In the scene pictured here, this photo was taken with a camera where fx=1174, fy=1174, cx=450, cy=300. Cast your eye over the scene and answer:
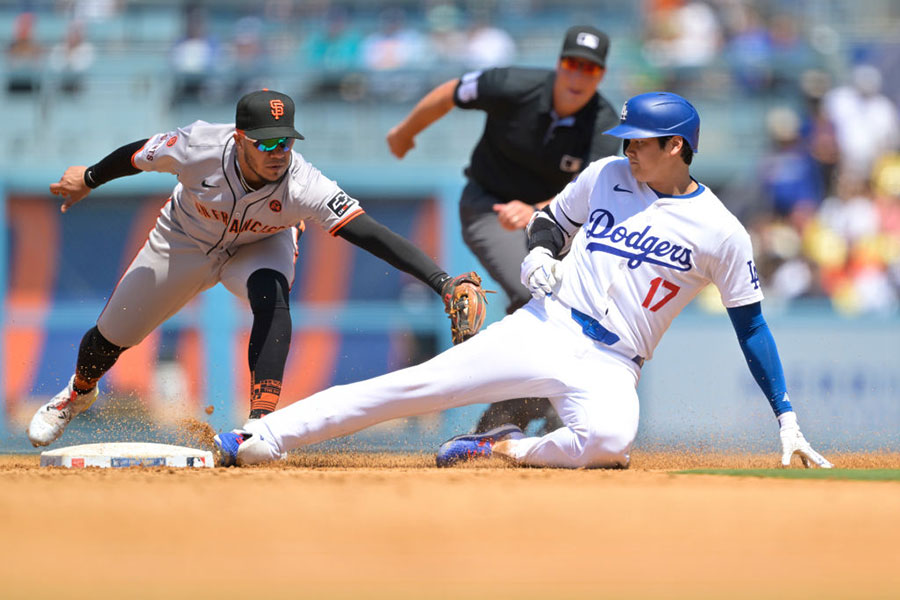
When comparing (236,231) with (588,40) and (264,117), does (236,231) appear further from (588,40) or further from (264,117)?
(588,40)

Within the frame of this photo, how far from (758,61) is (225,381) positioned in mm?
6276

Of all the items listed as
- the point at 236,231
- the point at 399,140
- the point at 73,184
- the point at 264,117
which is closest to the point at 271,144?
the point at 264,117

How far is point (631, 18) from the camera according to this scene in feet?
42.6

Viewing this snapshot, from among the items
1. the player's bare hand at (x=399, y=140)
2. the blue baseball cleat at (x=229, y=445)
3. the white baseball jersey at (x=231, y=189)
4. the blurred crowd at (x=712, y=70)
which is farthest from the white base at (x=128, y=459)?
the blurred crowd at (x=712, y=70)

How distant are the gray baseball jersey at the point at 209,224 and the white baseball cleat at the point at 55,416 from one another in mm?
483

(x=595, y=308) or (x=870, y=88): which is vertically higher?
(x=870, y=88)

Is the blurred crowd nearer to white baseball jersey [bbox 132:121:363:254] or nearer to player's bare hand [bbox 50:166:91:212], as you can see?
Result: player's bare hand [bbox 50:166:91:212]

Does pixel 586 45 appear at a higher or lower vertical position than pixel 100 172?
higher

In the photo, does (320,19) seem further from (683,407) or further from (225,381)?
(683,407)

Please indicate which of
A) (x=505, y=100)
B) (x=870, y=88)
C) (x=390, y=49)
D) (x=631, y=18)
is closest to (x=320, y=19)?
(x=390, y=49)

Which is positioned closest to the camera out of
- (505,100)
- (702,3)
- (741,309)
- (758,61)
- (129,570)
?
(129,570)

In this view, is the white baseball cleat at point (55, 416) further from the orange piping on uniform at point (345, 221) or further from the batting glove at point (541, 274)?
the batting glove at point (541, 274)

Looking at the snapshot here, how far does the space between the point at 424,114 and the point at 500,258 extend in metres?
0.93

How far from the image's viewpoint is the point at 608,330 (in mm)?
5051
